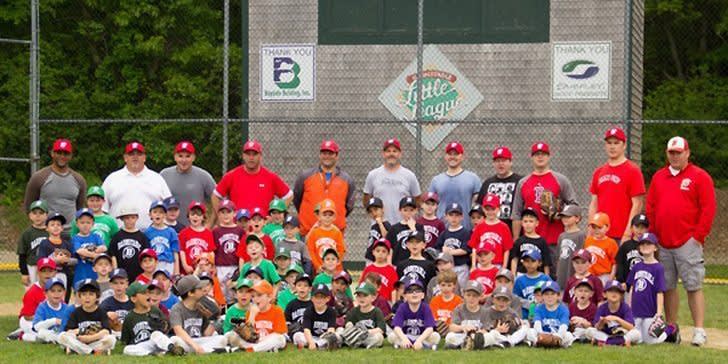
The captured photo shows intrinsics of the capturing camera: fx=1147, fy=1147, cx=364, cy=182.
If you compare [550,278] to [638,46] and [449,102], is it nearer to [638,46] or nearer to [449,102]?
[449,102]

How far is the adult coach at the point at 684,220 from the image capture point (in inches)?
411

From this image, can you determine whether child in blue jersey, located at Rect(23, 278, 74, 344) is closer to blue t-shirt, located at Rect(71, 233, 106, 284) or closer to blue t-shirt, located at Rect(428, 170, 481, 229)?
blue t-shirt, located at Rect(71, 233, 106, 284)

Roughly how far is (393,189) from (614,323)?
283cm

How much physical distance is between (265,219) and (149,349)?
240cm

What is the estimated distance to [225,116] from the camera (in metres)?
14.1

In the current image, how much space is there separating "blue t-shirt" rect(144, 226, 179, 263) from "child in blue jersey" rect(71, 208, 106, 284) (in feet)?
1.49

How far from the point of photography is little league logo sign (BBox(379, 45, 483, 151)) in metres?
16.7

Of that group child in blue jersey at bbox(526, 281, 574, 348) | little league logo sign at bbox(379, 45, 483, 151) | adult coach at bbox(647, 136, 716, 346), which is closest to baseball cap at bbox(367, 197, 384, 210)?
child in blue jersey at bbox(526, 281, 574, 348)

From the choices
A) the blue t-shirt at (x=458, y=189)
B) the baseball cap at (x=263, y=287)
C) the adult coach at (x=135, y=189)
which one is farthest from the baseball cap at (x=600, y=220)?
the adult coach at (x=135, y=189)

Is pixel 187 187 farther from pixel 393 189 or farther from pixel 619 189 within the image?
pixel 619 189

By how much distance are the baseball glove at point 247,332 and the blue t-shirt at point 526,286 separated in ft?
8.45

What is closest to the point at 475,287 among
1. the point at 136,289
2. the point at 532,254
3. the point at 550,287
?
the point at 550,287

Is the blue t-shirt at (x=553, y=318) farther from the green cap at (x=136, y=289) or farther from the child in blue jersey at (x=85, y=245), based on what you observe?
the child in blue jersey at (x=85, y=245)

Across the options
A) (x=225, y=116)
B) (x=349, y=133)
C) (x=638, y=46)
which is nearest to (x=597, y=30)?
(x=638, y=46)
